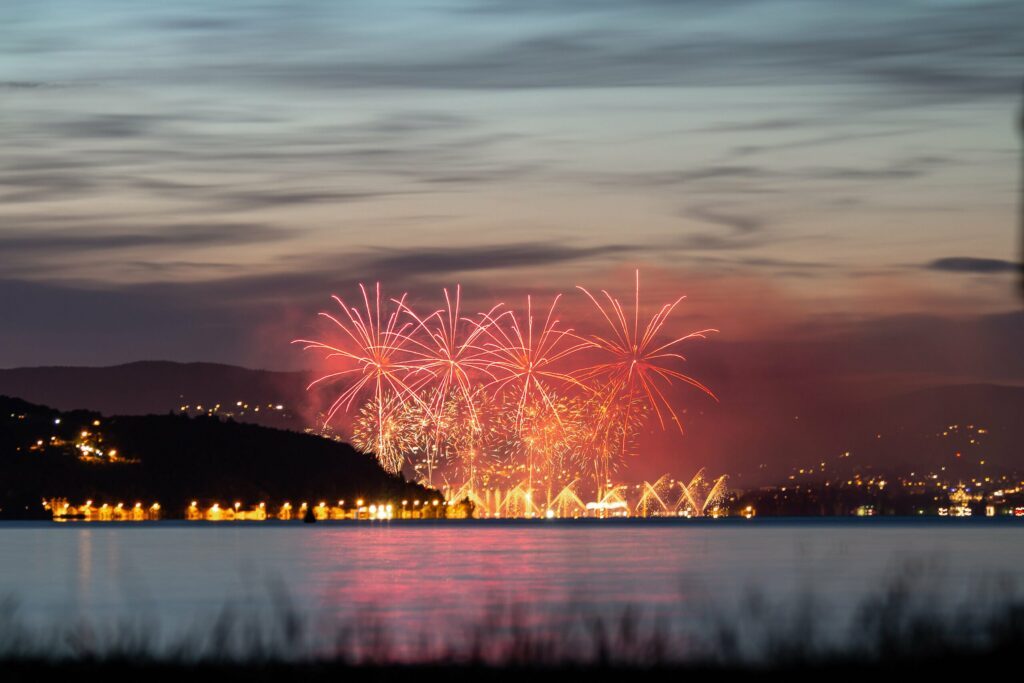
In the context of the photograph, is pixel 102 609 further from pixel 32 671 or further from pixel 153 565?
pixel 153 565

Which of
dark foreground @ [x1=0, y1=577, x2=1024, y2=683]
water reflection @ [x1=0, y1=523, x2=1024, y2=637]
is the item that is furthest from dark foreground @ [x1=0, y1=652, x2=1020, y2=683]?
water reflection @ [x1=0, y1=523, x2=1024, y2=637]

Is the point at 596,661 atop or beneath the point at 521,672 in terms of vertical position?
atop

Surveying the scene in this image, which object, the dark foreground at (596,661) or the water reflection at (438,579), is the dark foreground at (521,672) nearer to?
the dark foreground at (596,661)

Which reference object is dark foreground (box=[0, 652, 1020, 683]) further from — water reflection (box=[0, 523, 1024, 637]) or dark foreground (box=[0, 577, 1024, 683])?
water reflection (box=[0, 523, 1024, 637])

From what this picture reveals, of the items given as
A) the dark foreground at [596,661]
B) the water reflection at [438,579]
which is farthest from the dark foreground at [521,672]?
the water reflection at [438,579]

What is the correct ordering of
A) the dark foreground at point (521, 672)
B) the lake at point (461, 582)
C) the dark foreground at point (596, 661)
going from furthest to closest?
the lake at point (461, 582)
the dark foreground at point (596, 661)
the dark foreground at point (521, 672)

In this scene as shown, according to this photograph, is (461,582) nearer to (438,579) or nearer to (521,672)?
(438,579)

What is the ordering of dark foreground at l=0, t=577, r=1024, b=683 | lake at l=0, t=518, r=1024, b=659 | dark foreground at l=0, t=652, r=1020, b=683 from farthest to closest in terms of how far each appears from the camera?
1. lake at l=0, t=518, r=1024, b=659
2. dark foreground at l=0, t=577, r=1024, b=683
3. dark foreground at l=0, t=652, r=1020, b=683

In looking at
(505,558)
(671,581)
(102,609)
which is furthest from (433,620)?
(505,558)

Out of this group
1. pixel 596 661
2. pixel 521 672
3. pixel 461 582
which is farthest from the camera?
pixel 461 582

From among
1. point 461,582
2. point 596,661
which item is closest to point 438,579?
point 461,582

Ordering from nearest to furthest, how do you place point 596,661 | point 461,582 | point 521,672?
point 521,672
point 596,661
point 461,582
